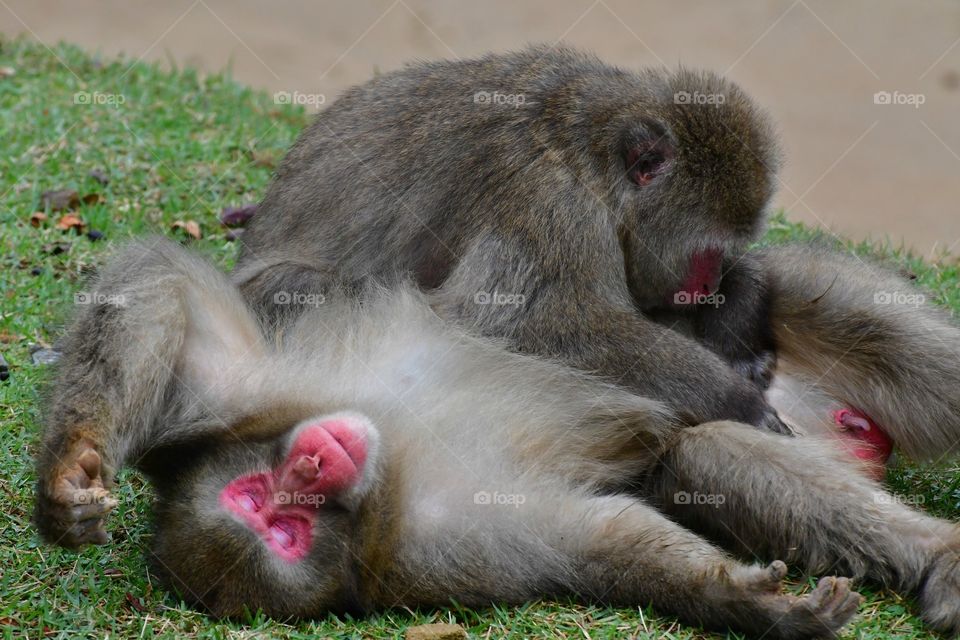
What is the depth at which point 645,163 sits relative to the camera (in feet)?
18.0

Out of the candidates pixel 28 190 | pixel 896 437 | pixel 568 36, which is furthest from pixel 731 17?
pixel 896 437

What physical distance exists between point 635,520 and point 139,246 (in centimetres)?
226

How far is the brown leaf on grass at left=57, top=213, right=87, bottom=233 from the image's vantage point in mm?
7762

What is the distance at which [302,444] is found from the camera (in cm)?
460

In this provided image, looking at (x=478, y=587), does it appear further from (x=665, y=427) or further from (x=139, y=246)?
(x=139, y=246)

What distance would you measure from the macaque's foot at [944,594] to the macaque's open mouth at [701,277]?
1.56 m

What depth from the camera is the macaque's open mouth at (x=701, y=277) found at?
5.55m
